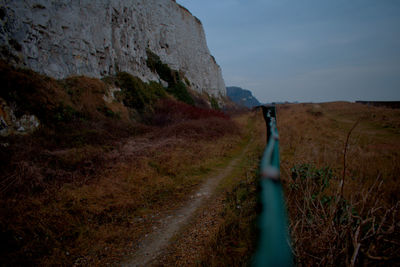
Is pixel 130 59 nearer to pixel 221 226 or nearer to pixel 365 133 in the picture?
pixel 221 226

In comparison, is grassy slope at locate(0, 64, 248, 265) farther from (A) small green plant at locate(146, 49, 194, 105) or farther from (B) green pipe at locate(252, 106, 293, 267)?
(A) small green plant at locate(146, 49, 194, 105)

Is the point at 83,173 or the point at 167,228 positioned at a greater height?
the point at 83,173

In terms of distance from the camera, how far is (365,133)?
10.1 meters

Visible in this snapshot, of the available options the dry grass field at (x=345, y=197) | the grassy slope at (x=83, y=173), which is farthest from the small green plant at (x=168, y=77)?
the dry grass field at (x=345, y=197)

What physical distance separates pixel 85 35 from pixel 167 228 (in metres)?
14.9

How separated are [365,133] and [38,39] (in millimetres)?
19413

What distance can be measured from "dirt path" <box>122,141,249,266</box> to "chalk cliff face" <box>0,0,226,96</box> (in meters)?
11.3

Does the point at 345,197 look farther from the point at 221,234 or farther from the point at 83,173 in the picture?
the point at 83,173

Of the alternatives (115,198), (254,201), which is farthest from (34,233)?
(254,201)

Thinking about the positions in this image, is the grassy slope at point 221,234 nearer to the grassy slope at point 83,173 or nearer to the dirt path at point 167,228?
the dirt path at point 167,228

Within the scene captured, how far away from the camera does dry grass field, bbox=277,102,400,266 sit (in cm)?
151

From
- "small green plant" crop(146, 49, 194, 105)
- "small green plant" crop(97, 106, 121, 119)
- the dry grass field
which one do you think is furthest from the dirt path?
"small green plant" crop(146, 49, 194, 105)

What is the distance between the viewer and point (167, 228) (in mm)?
3811

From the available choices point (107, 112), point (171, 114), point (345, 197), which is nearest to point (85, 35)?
A: point (107, 112)
